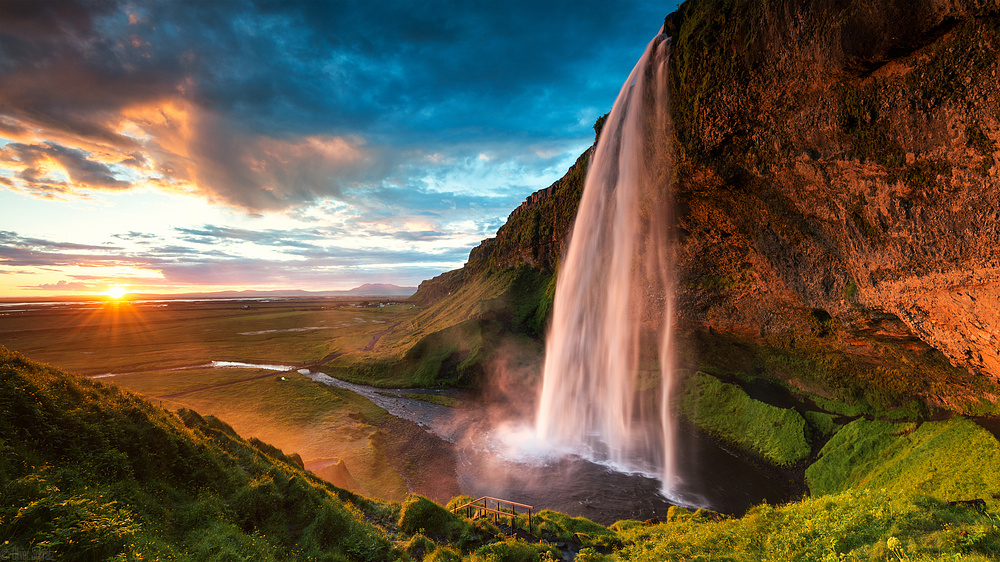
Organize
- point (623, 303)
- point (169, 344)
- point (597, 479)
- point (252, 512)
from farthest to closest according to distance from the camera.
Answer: point (169, 344) → point (623, 303) → point (597, 479) → point (252, 512)

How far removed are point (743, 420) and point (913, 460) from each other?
9.25 metres

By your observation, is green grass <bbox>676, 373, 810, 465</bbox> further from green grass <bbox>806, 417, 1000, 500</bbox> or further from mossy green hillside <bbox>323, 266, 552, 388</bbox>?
mossy green hillside <bbox>323, 266, 552, 388</bbox>

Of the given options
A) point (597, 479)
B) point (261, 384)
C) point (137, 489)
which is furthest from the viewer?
point (261, 384)

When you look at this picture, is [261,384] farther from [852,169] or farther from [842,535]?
[852,169]

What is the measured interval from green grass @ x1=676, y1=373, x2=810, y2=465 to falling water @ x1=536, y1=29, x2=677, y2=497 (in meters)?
2.28

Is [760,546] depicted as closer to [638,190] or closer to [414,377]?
[638,190]

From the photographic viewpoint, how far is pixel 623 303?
98.1 feet

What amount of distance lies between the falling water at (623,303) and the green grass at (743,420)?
2.28 meters

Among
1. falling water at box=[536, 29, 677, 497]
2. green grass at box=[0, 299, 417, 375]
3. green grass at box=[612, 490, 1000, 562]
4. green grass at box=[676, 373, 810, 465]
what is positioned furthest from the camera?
green grass at box=[0, 299, 417, 375]

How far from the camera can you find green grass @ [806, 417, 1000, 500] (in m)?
13.8

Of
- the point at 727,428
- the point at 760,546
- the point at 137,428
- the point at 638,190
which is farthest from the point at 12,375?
the point at 727,428

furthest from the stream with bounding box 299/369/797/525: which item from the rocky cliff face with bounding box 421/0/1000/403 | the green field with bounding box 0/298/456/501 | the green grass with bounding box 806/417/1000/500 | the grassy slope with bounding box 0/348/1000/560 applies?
the rocky cliff face with bounding box 421/0/1000/403

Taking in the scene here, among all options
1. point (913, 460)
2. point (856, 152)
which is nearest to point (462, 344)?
point (913, 460)

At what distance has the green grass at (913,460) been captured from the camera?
45.1ft
